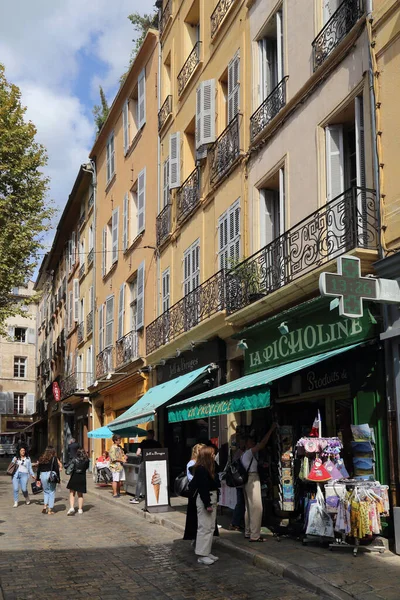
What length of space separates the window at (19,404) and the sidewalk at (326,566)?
5186cm

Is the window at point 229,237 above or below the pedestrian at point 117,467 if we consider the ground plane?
above

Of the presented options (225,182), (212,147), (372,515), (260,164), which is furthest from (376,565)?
(212,147)

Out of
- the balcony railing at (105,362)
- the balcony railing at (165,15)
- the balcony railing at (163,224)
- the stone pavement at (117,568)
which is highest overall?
the balcony railing at (165,15)

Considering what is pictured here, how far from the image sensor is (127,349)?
76.1ft

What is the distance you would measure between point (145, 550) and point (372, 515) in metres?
3.58

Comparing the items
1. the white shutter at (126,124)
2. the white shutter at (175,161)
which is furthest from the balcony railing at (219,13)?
the white shutter at (126,124)

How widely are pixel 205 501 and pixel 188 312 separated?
324 inches

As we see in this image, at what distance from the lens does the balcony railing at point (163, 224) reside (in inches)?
785

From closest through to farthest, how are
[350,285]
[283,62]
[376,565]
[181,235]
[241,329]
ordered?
[376,565] < [350,285] < [283,62] < [241,329] < [181,235]

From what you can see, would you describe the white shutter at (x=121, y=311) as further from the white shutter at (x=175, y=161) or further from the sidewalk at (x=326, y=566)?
the sidewalk at (x=326, y=566)

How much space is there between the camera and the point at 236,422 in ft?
47.0

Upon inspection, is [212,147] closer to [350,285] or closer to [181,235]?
[181,235]

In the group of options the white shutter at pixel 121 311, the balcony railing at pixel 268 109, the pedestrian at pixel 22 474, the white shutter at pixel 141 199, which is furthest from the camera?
the white shutter at pixel 121 311

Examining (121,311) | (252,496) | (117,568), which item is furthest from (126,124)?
(117,568)
